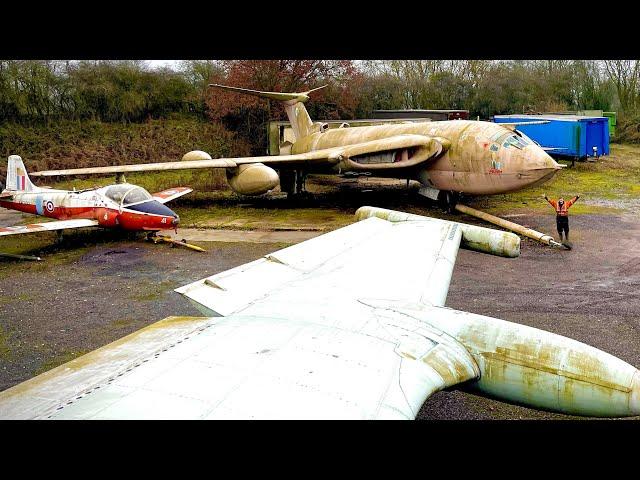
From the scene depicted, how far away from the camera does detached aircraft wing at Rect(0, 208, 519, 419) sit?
3.50m

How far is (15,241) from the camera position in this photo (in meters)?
16.3

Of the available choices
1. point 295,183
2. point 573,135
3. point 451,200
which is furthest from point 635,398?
point 573,135

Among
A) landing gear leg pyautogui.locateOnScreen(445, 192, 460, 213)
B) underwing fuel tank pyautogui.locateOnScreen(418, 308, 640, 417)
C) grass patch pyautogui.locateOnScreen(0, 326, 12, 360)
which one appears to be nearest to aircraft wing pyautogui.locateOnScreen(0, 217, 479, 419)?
underwing fuel tank pyautogui.locateOnScreen(418, 308, 640, 417)

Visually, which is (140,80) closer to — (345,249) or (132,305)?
(132,305)

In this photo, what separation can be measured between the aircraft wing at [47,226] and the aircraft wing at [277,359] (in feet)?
31.2

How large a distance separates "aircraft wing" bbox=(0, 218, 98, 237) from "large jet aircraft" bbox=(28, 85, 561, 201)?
309 centimetres

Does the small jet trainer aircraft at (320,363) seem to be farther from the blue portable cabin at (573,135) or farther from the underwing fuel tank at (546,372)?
the blue portable cabin at (573,135)

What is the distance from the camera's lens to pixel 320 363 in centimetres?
410

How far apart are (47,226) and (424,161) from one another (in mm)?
10632

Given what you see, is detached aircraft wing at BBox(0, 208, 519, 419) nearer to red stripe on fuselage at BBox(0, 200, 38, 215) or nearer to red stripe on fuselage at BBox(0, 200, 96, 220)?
red stripe on fuselage at BBox(0, 200, 96, 220)

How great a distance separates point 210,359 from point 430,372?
5.25 ft

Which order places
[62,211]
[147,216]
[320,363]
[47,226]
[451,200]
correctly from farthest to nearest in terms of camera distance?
[451,200] < [62,211] < [147,216] < [47,226] < [320,363]

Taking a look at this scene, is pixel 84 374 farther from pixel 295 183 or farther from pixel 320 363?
pixel 295 183

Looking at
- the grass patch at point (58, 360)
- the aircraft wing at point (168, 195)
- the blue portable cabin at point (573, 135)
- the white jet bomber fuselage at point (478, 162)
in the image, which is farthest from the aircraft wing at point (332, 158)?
the blue portable cabin at point (573, 135)
